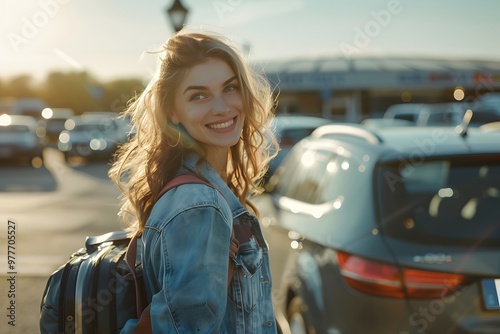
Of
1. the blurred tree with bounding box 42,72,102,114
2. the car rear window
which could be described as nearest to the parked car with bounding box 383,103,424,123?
the car rear window

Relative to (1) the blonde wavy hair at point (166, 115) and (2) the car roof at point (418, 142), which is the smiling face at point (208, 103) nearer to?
(1) the blonde wavy hair at point (166, 115)

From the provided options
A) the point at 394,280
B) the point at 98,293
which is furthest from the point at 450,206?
the point at 98,293

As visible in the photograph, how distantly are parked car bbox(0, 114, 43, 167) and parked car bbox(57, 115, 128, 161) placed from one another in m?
1.91

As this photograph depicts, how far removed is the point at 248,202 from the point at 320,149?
5.77 ft

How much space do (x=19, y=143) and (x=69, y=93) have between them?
4597 cm

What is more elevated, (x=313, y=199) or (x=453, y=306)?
(x=313, y=199)

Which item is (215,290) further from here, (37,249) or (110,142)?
(110,142)

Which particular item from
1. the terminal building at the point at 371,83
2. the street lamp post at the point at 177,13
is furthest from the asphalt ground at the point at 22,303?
the terminal building at the point at 371,83

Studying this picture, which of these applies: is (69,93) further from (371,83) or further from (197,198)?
(197,198)

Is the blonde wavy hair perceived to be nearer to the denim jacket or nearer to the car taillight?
the denim jacket

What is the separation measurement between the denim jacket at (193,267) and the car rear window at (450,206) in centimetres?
128

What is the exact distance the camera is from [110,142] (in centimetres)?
2397

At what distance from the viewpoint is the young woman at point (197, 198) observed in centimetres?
152

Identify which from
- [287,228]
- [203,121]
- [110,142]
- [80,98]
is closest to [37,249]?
[287,228]
